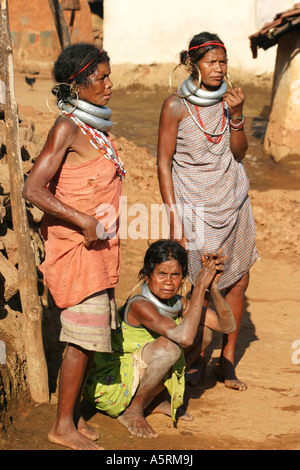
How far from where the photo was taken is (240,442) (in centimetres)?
354

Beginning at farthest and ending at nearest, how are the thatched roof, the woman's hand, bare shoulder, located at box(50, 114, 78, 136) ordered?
the thatched roof
the woman's hand
bare shoulder, located at box(50, 114, 78, 136)

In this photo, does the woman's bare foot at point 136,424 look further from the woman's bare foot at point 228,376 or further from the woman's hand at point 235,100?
the woman's hand at point 235,100

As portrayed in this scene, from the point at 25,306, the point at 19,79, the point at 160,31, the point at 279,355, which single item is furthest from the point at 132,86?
the point at 25,306

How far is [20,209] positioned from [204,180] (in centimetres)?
114

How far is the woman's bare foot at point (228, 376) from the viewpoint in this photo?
423 cm

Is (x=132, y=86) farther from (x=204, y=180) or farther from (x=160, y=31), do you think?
(x=204, y=180)

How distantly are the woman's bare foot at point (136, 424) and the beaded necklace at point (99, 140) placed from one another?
127cm

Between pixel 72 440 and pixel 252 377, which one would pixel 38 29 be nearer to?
pixel 252 377

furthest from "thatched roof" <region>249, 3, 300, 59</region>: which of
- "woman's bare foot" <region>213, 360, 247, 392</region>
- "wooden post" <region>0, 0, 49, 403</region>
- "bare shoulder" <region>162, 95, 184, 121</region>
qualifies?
"wooden post" <region>0, 0, 49, 403</region>

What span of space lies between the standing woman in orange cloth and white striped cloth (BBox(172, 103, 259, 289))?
0.82m

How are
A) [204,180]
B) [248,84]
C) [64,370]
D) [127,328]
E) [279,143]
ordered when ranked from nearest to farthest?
[64,370] → [127,328] → [204,180] → [279,143] → [248,84]

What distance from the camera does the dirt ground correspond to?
11.5ft

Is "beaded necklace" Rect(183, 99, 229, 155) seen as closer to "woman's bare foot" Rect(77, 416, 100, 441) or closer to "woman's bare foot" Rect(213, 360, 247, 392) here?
"woman's bare foot" Rect(213, 360, 247, 392)

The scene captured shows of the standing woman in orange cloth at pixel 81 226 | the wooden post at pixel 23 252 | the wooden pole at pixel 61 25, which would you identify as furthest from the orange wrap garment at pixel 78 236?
the wooden pole at pixel 61 25
